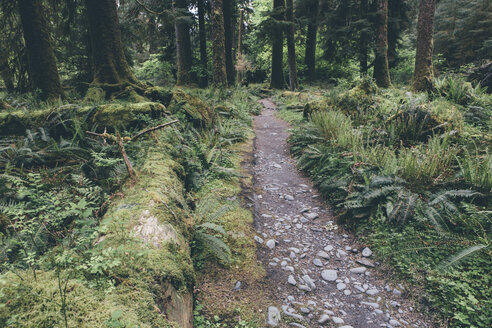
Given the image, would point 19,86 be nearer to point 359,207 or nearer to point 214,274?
point 214,274

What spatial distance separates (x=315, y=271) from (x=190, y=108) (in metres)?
5.41

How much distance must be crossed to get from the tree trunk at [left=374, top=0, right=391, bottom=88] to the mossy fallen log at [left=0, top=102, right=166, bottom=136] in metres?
14.1

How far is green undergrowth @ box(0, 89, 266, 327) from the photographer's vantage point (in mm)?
1352

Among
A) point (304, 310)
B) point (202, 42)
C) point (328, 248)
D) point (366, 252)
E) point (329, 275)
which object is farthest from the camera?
point (202, 42)

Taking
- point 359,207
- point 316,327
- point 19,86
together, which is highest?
point 19,86

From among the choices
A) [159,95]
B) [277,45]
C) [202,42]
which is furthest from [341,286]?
[277,45]

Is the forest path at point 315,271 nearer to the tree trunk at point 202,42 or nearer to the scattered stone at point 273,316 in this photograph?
the scattered stone at point 273,316

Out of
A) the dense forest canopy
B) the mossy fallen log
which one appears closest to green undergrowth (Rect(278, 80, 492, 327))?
the dense forest canopy

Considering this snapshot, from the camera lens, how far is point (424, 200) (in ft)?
12.1

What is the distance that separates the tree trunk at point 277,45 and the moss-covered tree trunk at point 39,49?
536 inches

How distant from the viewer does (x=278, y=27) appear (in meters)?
16.9

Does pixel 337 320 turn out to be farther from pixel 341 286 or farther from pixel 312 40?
pixel 312 40

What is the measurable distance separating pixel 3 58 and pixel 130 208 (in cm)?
1095

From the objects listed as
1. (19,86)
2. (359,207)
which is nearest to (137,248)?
(359,207)
